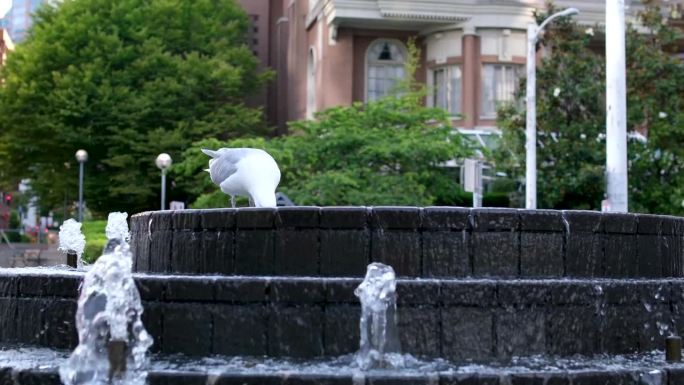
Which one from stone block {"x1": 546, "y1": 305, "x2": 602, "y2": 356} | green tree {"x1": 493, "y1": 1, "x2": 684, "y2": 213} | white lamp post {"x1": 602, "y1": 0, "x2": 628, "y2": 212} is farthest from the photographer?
green tree {"x1": 493, "y1": 1, "x2": 684, "y2": 213}

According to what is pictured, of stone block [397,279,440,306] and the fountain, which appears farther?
stone block [397,279,440,306]

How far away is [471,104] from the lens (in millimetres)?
36094

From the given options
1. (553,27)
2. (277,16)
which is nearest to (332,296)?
(553,27)

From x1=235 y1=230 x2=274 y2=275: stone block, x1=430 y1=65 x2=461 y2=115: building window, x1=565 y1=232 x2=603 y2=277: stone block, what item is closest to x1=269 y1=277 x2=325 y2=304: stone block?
x1=235 y1=230 x2=274 y2=275: stone block

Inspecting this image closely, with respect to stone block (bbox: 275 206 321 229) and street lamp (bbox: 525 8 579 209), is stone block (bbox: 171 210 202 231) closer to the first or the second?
stone block (bbox: 275 206 321 229)

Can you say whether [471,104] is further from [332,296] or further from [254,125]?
[332,296]

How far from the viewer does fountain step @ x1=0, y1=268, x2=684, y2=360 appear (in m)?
7.86

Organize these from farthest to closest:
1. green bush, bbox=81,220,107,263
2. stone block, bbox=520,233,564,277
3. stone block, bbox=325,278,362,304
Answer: green bush, bbox=81,220,107,263, stone block, bbox=520,233,564,277, stone block, bbox=325,278,362,304

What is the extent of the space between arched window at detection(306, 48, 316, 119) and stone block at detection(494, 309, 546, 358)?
33721 millimetres

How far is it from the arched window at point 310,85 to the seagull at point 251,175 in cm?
3160

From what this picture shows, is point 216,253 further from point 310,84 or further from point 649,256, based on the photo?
point 310,84

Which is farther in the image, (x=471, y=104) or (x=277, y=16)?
(x=277, y=16)

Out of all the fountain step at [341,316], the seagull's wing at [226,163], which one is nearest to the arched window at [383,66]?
the seagull's wing at [226,163]

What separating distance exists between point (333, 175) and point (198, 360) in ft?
62.4
